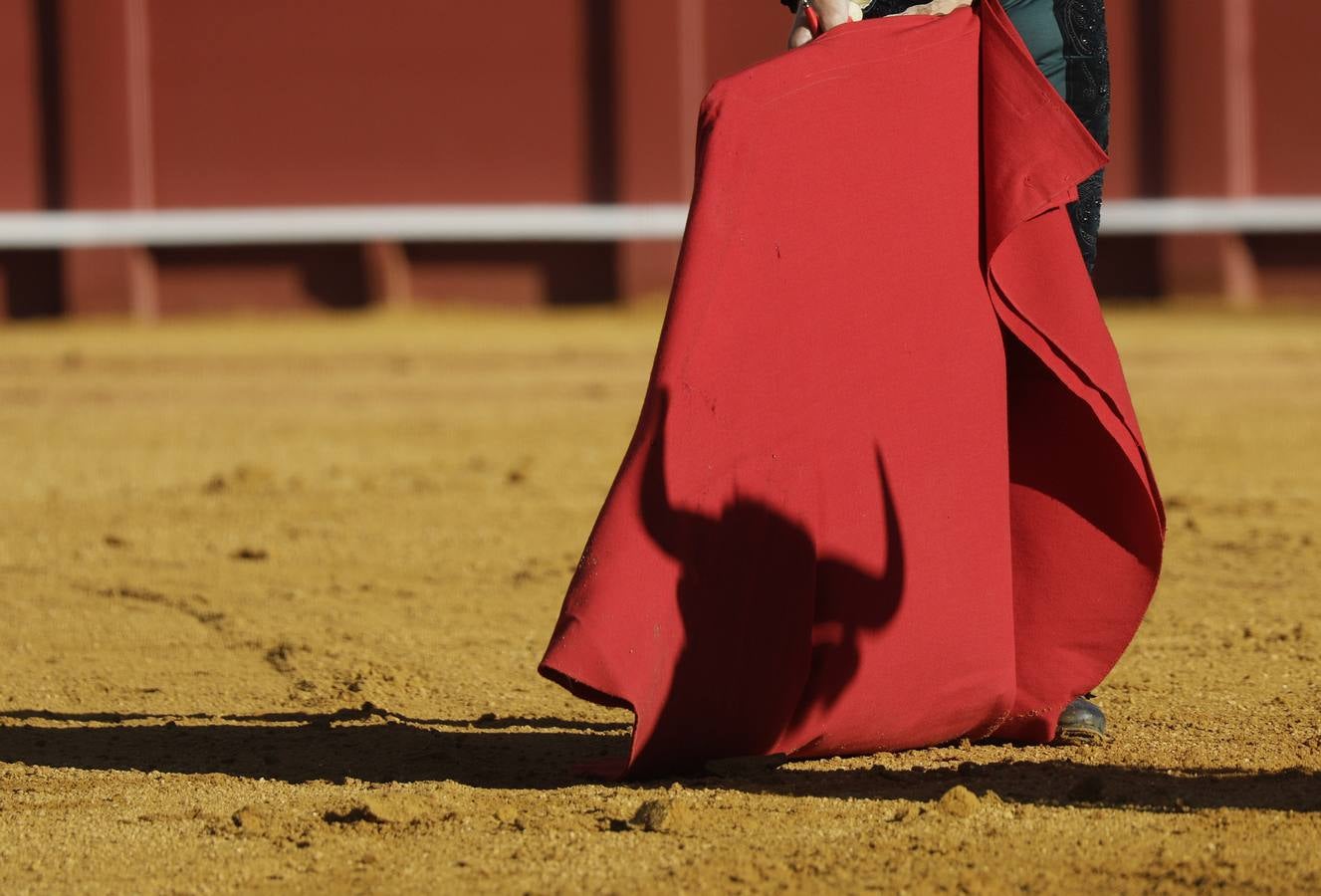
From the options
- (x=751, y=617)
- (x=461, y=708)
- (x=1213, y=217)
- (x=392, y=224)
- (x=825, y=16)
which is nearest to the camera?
(x=751, y=617)

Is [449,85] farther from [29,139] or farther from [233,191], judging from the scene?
[29,139]

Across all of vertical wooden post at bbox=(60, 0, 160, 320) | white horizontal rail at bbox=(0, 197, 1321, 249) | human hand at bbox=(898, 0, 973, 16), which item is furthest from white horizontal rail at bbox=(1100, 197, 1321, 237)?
human hand at bbox=(898, 0, 973, 16)

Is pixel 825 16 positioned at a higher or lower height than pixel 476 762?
higher

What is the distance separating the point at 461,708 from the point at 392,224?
836 cm

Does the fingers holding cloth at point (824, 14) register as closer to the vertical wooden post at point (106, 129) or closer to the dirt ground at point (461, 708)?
the dirt ground at point (461, 708)

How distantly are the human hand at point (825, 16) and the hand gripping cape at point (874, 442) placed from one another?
0.18 feet

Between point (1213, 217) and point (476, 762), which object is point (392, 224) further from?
point (476, 762)

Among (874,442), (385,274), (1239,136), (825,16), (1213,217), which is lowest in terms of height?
(874,442)

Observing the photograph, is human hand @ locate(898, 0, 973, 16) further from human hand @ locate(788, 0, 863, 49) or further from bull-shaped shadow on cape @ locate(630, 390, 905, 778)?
bull-shaped shadow on cape @ locate(630, 390, 905, 778)

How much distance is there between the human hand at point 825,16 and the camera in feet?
8.41

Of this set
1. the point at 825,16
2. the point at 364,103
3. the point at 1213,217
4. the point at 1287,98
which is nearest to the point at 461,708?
the point at 825,16

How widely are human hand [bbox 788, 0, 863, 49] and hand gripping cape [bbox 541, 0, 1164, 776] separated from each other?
5cm

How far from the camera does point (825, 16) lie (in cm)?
257

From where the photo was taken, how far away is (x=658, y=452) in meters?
2.31
